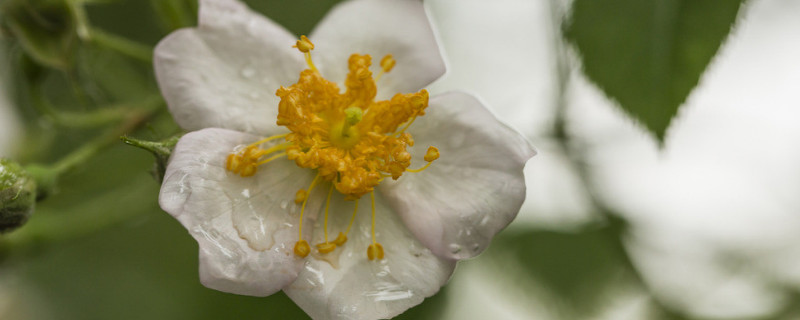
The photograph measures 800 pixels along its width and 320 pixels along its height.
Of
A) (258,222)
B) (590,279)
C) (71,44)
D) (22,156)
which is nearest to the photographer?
(258,222)

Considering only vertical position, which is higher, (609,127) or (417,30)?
(417,30)

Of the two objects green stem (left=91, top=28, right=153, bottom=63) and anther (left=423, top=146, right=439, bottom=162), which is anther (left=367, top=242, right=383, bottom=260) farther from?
green stem (left=91, top=28, right=153, bottom=63)

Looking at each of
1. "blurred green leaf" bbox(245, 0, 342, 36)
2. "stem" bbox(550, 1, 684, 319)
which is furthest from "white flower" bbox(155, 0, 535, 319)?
"blurred green leaf" bbox(245, 0, 342, 36)

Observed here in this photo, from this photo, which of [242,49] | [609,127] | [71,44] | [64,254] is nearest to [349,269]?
[242,49]

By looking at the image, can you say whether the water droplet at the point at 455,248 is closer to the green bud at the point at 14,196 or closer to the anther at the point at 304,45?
the anther at the point at 304,45

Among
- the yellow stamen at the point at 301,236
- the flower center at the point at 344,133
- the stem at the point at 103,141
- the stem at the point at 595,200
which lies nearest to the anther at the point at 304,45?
the flower center at the point at 344,133

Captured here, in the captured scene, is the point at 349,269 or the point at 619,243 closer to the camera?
the point at 349,269

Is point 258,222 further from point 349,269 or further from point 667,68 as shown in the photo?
point 667,68
